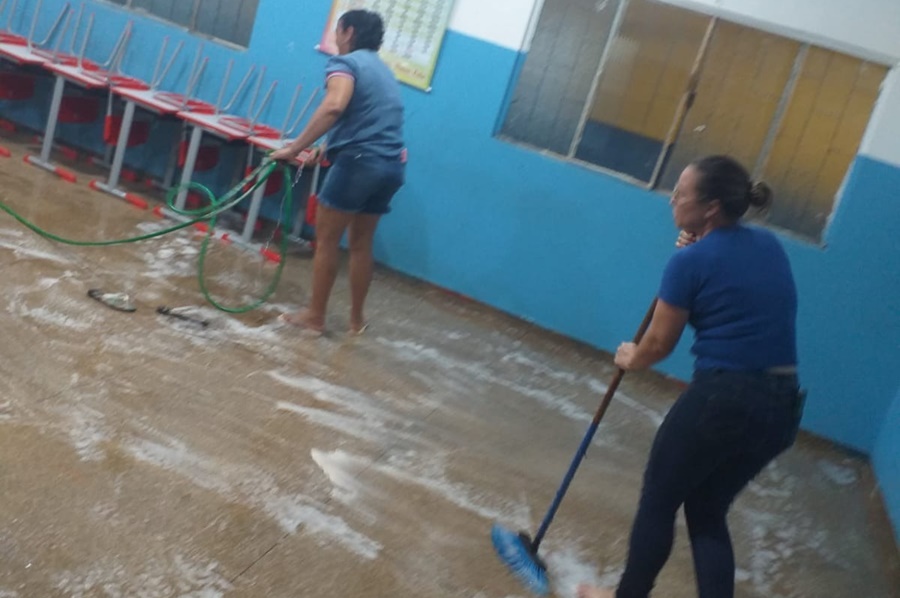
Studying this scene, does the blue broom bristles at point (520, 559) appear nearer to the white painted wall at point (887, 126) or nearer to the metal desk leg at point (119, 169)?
the white painted wall at point (887, 126)

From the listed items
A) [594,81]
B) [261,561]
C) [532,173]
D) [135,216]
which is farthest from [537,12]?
[261,561]

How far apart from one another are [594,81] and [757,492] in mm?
2210

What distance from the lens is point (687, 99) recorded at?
175 inches

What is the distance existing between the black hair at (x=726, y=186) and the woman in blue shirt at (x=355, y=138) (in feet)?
5.82

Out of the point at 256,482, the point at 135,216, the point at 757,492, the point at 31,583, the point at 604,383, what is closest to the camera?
the point at 31,583

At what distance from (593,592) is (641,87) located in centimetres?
288

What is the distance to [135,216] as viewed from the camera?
470 centimetres

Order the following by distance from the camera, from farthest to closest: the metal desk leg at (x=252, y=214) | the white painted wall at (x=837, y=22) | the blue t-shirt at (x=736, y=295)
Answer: the metal desk leg at (x=252, y=214), the white painted wall at (x=837, y=22), the blue t-shirt at (x=736, y=295)

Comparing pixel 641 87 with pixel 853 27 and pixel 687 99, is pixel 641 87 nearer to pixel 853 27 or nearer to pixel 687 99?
pixel 687 99

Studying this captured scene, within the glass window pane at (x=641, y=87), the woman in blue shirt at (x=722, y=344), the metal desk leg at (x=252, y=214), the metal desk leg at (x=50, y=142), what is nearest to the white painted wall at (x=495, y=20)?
the glass window pane at (x=641, y=87)

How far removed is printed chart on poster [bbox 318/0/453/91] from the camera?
4746 mm

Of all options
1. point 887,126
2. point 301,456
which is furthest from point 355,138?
point 887,126

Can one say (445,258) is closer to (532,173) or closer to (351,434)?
(532,173)

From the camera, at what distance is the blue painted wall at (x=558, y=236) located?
4273mm
